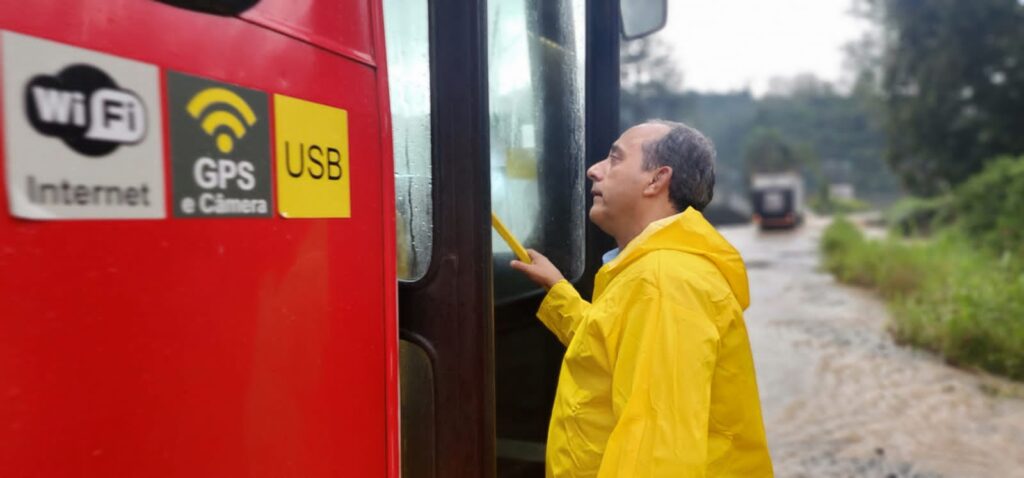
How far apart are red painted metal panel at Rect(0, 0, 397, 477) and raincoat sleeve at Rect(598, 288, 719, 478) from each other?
444mm

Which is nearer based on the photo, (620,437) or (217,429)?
(217,429)

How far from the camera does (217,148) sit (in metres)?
1.19

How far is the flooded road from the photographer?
Answer: 5.62 m

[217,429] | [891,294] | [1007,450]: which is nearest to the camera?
[217,429]

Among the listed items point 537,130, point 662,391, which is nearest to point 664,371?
point 662,391

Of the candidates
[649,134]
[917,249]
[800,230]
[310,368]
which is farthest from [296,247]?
[800,230]

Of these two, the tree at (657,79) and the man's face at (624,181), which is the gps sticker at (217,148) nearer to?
the man's face at (624,181)

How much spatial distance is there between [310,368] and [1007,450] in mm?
6003

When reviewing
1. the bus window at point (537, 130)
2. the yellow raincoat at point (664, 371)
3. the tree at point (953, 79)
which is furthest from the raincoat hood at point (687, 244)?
the tree at point (953, 79)

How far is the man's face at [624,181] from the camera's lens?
178 cm

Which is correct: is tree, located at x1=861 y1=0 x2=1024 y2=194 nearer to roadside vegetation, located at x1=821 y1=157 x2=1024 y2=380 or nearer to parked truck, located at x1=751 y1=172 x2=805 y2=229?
roadside vegetation, located at x1=821 y1=157 x2=1024 y2=380

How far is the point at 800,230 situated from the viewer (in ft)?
127

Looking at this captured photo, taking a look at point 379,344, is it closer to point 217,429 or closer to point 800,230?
point 217,429

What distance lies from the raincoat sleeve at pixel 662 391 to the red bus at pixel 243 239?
0.35m
